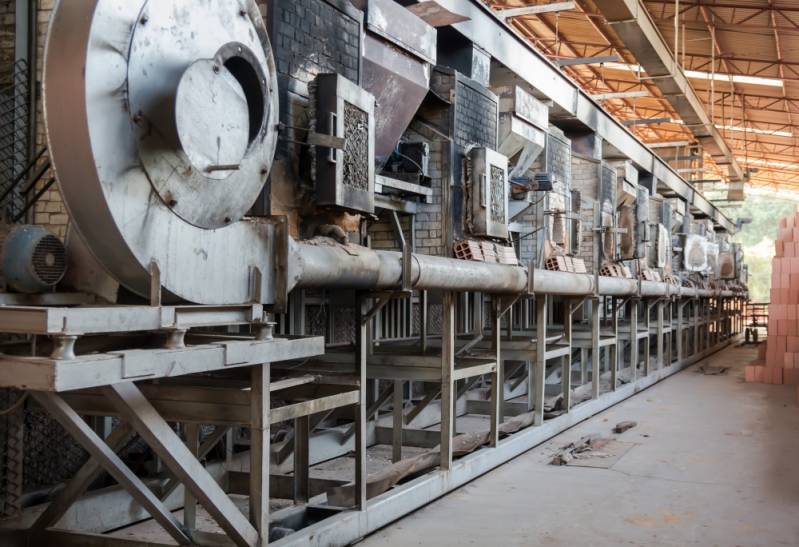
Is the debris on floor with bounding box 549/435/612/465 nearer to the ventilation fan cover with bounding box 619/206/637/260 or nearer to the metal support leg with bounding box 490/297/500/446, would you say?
the metal support leg with bounding box 490/297/500/446

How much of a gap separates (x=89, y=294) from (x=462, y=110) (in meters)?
5.90

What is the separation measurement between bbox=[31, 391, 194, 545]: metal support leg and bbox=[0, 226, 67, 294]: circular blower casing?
17.8 inches

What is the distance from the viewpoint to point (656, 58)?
11.6 metres

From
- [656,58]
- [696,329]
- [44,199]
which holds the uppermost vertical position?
[656,58]

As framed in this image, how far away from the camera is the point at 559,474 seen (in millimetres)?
6711

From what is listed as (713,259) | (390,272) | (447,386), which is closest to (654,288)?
(447,386)

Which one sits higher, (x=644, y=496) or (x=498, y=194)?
(x=498, y=194)

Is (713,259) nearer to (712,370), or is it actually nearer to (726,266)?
(726,266)

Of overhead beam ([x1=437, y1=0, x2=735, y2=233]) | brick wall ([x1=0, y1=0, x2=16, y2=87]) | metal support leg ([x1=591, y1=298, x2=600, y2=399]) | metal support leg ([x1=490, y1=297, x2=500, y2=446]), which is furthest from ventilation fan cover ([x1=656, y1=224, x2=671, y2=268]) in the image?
brick wall ([x1=0, y1=0, x2=16, y2=87])

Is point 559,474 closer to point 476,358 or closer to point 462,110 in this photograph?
point 476,358

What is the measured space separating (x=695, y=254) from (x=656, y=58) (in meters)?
8.69

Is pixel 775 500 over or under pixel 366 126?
under

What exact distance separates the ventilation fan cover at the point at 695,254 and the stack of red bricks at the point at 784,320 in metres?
5.16

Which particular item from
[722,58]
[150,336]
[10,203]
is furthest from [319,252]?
[722,58]
